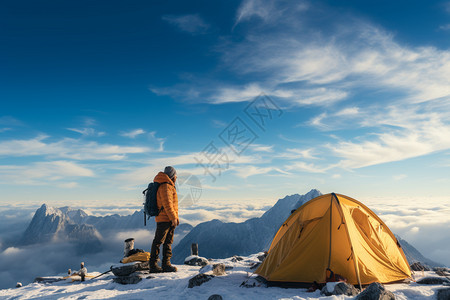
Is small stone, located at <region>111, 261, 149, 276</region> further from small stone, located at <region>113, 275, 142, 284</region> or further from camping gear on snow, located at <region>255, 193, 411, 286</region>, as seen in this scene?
camping gear on snow, located at <region>255, 193, 411, 286</region>

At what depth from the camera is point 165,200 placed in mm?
10578

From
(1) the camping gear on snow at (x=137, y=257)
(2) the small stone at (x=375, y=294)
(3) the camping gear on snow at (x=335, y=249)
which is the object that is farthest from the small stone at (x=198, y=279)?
(2) the small stone at (x=375, y=294)

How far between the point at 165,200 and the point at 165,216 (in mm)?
728

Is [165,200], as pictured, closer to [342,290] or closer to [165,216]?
[165,216]

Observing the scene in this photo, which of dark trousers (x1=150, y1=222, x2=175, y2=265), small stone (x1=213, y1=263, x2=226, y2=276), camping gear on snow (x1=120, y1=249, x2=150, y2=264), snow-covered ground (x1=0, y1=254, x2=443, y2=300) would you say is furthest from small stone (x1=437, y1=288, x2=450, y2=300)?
camping gear on snow (x1=120, y1=249, x2=150, y2=264)

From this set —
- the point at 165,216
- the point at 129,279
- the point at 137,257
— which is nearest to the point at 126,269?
the point at 137,257

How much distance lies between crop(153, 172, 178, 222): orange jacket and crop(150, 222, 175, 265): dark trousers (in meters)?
0.25

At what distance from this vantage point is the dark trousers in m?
10.6

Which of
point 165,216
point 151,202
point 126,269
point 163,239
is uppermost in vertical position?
point 151,202

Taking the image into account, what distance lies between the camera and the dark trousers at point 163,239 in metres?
10.6

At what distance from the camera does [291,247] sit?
9.30 meters

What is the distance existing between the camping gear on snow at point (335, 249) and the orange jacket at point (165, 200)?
4232 mm

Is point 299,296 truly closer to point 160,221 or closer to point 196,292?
point 196,292

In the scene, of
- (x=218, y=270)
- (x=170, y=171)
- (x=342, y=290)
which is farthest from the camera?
(x=170, y=171)
